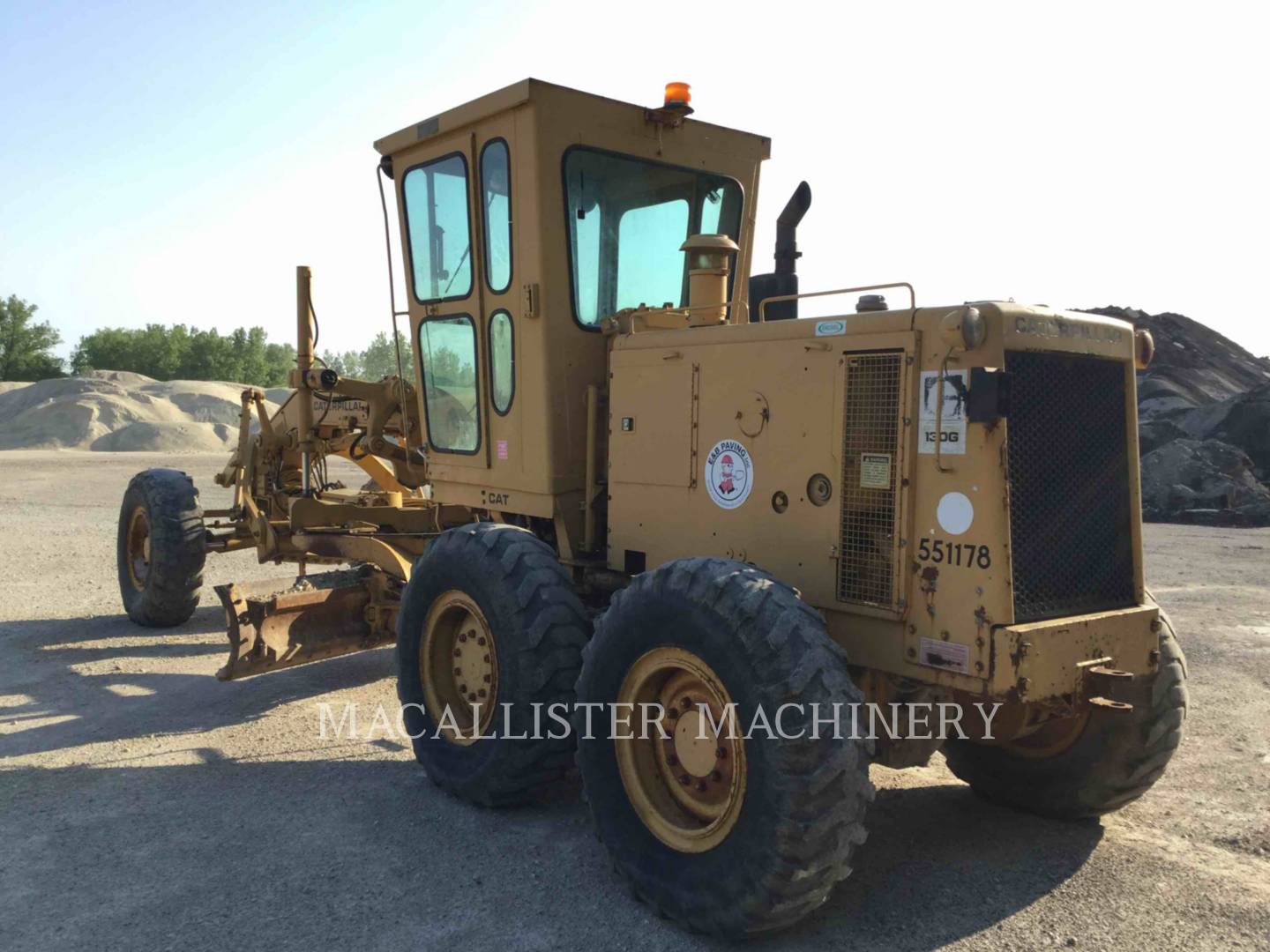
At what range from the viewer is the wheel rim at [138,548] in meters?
9.19

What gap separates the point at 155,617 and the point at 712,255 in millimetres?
6223

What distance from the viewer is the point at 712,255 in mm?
5027

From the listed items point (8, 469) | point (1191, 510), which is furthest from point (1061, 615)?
point (8, 469)

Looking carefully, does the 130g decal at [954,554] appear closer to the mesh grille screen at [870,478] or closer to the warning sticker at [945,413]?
the mesh grille screen at [870,478]

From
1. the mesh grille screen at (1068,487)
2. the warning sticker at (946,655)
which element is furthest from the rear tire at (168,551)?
the mesh grille screen at (1068,487)

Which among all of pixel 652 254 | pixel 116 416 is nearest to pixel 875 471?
pixel 652 254

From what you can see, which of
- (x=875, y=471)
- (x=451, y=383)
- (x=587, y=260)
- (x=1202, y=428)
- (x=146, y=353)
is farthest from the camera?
(x=146, y=353)

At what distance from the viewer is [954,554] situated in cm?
366

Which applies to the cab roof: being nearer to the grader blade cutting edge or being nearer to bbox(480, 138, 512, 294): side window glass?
bbox(480, 138, 512, 294): side window glass

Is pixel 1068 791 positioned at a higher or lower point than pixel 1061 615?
lower

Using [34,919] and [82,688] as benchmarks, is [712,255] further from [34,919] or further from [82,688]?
[82,688]

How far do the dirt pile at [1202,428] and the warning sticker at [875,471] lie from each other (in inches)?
544

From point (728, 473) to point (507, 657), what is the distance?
1300mm

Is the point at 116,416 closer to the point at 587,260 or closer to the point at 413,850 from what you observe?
the point at 587,260
